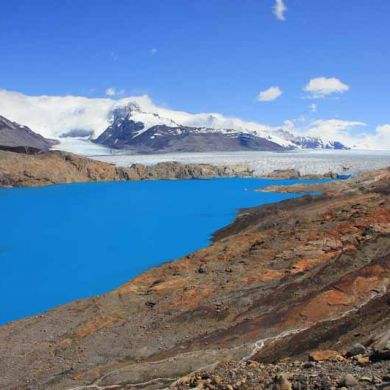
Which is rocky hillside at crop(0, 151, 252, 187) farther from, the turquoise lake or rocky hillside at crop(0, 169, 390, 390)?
rocky hillside at crop(0, 169, 390, 390)

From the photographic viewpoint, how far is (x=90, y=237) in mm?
37875

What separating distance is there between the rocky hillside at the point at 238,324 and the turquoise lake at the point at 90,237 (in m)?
4.17

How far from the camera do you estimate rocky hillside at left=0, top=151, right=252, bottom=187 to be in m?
88.5

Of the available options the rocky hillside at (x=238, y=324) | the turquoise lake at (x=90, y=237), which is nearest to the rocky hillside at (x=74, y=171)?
the turquoise lake at (x=90, y=237)

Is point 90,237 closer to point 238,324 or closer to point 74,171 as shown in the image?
point 238,324

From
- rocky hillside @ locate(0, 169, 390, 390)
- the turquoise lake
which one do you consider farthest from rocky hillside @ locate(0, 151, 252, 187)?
rocky hillside @ locate(0, 169, 390, 390)

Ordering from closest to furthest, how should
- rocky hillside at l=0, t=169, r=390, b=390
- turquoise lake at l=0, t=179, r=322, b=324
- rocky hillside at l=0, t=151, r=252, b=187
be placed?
rocky hillside at l=0, t=169, r=390, b=390 < turquoise lake at l=0, t=179, r=322, b=324 < rocky hillside at l=0, t=151, r=252, b=187

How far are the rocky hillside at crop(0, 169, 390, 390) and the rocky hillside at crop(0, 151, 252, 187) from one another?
229 ft

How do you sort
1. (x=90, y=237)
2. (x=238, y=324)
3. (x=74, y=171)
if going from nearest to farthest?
(x=238, y=324)
(x=90, y=237)
(x=74, y=171)

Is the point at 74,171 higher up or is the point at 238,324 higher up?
the point at 74,171

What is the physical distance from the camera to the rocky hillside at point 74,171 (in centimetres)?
8850

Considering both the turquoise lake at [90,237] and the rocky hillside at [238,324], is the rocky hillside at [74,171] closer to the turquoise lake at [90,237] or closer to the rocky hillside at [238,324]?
the turquoise lake at [90,237]

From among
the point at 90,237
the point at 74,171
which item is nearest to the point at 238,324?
the point at 90,237

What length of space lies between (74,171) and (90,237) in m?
62.7
